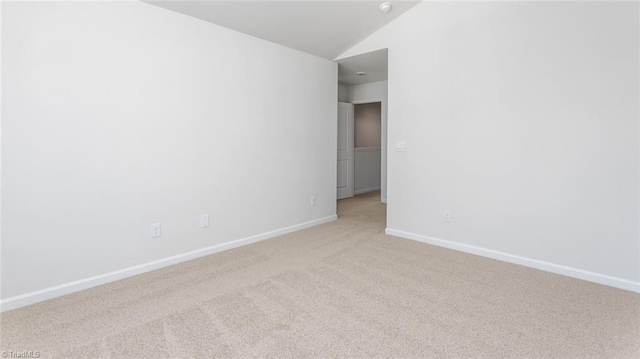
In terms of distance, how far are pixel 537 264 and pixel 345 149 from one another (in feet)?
13.1

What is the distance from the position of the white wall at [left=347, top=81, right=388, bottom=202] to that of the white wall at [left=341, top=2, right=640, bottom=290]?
217 centimetres

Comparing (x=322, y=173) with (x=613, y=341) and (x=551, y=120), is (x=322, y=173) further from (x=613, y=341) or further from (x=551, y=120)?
(x=613, y=341)

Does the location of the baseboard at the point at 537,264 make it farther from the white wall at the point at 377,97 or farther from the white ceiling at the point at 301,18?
the white wall at the point at 377,97

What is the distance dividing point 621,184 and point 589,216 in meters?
0.31

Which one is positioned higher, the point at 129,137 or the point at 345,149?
the point at 129,137

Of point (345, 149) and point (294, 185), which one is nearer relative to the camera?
point (294, 185)

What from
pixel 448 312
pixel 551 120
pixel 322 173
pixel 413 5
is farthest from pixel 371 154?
pixel 448 312

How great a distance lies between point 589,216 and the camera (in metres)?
2.50

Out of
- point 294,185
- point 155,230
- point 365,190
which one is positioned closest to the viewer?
point 155,230

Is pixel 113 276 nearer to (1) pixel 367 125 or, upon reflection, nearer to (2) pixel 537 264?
(2) pixel 537 264

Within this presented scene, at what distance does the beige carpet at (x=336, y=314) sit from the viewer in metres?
1.65

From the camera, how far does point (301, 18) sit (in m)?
3.17

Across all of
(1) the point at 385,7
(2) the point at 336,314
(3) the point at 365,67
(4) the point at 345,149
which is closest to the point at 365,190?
(4) the point at 345,149

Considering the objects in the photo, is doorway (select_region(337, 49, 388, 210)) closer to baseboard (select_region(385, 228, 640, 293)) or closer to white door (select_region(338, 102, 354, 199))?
white door (select_region(338, 102, 354, 199))
